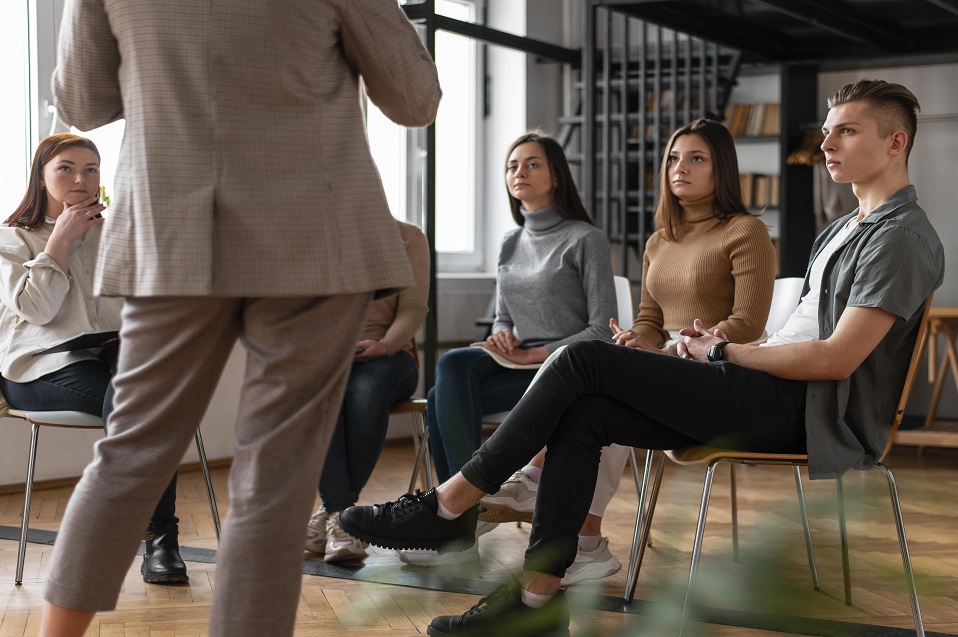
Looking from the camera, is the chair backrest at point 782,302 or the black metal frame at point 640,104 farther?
the black metal frame at point 640,104

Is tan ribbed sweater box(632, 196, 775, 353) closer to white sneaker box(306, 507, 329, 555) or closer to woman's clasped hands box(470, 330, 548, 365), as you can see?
woman's clasped hands box(470, 330, 548, 365)

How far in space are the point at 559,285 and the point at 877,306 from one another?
1226 millimetres

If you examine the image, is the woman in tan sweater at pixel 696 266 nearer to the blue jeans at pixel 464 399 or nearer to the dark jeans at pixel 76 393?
the blue jeans at pixel 464 399

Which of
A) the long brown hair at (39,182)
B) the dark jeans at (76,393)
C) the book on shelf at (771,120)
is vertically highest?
the book on shelf at (771,120)

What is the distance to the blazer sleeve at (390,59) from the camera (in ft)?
4.41

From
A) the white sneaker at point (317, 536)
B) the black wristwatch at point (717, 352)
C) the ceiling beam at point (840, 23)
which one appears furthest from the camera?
the ceiling beam at point (840, 23)

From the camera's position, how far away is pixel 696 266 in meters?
2.75

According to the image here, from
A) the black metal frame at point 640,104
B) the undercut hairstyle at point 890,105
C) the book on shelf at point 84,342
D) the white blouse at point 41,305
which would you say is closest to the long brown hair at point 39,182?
the white blouse at point 41,305

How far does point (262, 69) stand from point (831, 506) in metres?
1.07

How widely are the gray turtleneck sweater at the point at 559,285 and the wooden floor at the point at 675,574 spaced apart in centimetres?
59

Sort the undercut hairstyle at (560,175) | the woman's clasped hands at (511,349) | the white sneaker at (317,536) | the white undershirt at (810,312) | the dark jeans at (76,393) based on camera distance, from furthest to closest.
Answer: the undercut hairstyle at (560,175), the woman's clasped hands at (511,349), the white sneaker at (317,536), the dark jeans at (76,393), the white undershirt at (810,312)

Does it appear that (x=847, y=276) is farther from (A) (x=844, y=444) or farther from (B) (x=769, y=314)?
(B) (x=769, y=314)

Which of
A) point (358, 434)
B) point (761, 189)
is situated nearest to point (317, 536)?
point (358, 434)

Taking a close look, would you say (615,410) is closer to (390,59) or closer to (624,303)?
(390,59)
